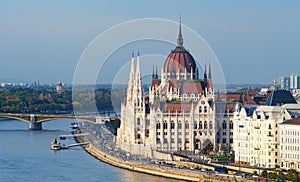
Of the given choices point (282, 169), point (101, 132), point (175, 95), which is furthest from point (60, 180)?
point (101, 132)

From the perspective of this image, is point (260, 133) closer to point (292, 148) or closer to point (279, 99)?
point (292, 148)

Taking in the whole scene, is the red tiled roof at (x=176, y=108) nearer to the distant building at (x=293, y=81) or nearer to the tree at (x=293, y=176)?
the tree at (x=293, y=176)

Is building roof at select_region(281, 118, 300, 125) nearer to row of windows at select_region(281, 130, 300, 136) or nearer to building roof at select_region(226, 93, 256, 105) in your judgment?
row of windows at select_region(281, 130, 300, 136)

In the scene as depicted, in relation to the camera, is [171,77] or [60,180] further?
[171,77]

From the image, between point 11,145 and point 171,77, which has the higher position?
point 171,77

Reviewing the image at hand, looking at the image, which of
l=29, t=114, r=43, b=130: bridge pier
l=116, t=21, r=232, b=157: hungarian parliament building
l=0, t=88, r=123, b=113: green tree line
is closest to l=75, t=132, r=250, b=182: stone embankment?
l=116, t=21, r=232, b=157: hungarian parliament building

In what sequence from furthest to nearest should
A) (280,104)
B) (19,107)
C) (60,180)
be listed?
1. (19,107)
2. (280,104)
3. (60,180)

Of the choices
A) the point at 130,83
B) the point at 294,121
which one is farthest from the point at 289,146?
the point at 130,83

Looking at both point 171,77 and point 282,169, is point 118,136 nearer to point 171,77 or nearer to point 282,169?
point 171,77
